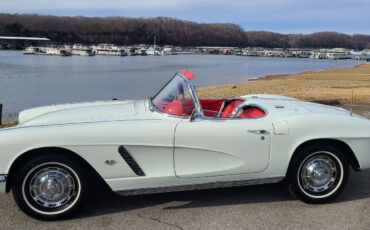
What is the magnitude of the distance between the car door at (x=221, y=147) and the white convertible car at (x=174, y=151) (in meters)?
0.01

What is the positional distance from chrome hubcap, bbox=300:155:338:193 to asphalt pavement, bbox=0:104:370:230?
0.21 metres

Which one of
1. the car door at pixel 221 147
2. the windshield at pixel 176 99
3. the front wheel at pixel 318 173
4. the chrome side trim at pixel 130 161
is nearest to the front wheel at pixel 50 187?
the chrome side trim at pixel 130 161

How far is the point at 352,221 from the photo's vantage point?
3.46 m

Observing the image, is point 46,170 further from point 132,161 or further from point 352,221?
point 352,221

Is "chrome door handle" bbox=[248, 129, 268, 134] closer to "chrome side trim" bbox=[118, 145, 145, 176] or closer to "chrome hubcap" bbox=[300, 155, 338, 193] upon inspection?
"chrome hubcap" bbox=[300, 155, 338, 193]

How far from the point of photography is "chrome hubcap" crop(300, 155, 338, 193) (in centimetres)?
377

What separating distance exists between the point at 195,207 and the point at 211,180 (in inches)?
14.9

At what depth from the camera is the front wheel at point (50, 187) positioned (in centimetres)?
321

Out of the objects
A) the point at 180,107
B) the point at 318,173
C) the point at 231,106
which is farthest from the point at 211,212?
the point at 231,106

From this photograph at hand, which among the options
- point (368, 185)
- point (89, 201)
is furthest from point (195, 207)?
point (368, 185)

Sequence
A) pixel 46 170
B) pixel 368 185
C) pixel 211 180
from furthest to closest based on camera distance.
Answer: pixel 368 185
pixel 211 180
pixel 46 170

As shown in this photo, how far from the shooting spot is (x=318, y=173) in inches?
149

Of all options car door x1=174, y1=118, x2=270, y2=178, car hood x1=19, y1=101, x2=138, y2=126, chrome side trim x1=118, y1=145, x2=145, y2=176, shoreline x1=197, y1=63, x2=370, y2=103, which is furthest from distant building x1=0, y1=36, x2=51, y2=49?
car door x1=174, y1=118, x2=270, y2=178

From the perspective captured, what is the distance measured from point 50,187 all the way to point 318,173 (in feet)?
9.01
